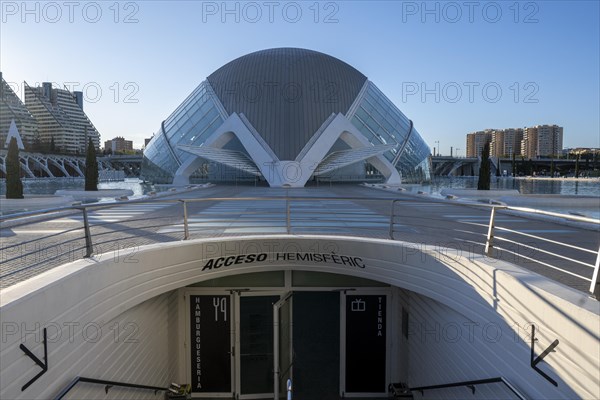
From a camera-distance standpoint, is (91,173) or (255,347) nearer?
(255,347)

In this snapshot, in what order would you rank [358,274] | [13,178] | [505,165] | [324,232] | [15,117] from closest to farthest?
[358,274]
[324,232]
[13,178]
[15,117]
[505,165]

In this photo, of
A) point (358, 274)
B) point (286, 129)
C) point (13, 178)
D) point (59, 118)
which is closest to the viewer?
point (358, 274)

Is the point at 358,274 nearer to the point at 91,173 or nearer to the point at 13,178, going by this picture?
the point at 13,178

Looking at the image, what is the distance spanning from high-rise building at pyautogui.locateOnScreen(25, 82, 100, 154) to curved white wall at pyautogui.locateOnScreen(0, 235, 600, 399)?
89975 millimetres

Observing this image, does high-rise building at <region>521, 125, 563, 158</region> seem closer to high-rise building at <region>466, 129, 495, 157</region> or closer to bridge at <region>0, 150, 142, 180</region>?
high-rise building at <region>466, 129, 495, 157</region>

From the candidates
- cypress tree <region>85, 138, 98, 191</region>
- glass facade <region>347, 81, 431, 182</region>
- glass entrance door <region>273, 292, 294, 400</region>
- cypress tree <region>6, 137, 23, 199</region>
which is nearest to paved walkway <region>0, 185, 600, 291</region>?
glass entrance door <region>273, 292, 294, 400</region>

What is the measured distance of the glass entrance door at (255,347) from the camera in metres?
8.14

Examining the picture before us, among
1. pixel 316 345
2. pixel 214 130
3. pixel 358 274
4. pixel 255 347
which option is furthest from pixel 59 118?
pixel 358 274

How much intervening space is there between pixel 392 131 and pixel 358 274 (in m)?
27.6

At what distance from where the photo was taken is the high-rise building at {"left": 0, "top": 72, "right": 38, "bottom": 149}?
78.1m

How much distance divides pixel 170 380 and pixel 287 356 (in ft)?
6.87

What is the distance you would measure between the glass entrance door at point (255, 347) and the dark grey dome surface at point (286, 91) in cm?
2162

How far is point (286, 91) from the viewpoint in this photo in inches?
1324

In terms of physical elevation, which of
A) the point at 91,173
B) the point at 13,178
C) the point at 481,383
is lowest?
the point at 481,383
